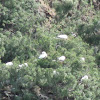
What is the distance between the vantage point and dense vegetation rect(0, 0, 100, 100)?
7.98m

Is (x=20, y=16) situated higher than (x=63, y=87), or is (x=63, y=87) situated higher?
(x=20, y=16)

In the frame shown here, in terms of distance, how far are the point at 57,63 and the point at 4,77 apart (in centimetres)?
137

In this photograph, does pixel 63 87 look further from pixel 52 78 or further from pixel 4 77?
pixel 4 77

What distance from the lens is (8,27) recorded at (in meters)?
11.5

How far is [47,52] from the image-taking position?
29.9ft

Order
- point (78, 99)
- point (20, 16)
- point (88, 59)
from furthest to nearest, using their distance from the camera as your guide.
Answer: point (20, 16) < point (88, 59) < point (78, 99)

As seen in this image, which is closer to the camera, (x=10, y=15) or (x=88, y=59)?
(x=88, y=59)

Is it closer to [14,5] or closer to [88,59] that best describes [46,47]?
[88,59]

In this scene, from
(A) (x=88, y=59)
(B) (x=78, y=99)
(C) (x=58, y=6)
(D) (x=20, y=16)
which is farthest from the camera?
(C) (x=58, y=6)

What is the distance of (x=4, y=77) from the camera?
814 centimetres

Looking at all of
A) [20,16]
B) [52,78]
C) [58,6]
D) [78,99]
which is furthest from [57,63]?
[58,6]

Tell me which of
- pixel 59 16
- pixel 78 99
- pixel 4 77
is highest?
pixel 59 16

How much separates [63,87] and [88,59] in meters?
1.39

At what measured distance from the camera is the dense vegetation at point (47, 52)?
7980 mm
